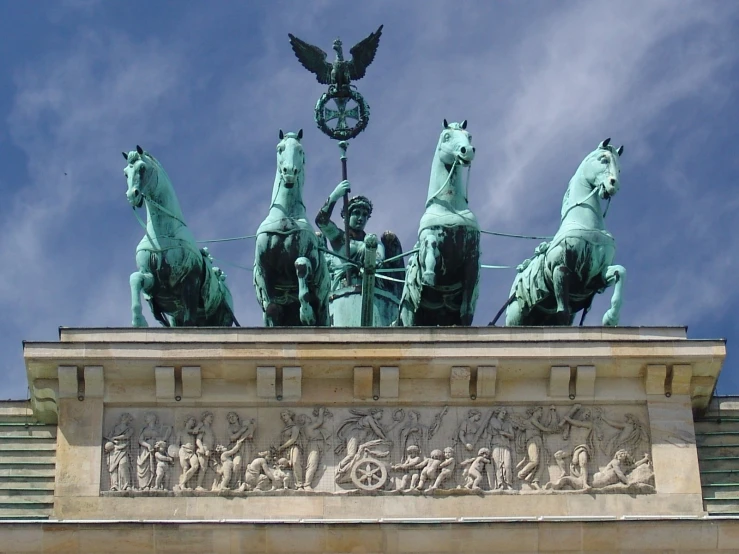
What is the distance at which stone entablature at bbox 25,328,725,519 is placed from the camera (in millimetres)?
30188

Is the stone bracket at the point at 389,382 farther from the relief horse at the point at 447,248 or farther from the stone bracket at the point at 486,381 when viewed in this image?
the relief horse at the point at 447,248

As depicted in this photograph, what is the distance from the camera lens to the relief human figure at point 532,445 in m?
30.3

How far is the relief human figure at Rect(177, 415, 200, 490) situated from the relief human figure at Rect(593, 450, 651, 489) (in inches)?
Result: 167

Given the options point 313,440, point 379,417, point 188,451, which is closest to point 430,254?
point 379,417

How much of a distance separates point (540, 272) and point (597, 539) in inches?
169

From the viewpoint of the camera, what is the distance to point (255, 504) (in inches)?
1184

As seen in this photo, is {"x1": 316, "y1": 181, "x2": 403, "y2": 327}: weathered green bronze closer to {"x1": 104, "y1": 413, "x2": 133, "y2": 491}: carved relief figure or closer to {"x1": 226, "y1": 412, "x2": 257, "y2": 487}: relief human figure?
{"x1": 226, "y1": 412, "x2": 257, "y2": 487}: relief human figure

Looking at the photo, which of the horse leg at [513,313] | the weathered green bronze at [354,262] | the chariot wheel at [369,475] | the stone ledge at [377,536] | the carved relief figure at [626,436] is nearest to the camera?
the stone ledge at [377,536]

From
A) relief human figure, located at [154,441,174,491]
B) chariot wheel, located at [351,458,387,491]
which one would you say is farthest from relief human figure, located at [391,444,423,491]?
relief human figure, located at [154,441,174,491]

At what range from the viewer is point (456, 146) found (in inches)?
1278

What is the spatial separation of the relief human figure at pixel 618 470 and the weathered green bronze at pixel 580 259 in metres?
→ 1.93

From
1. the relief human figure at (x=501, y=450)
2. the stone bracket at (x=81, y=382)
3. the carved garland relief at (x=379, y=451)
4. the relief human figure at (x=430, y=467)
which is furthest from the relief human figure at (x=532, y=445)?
the stone bracket at (x=81, y=382)

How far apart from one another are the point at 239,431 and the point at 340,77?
662 centimetres

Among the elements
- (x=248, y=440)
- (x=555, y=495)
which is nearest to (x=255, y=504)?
(x=248, y=440)
